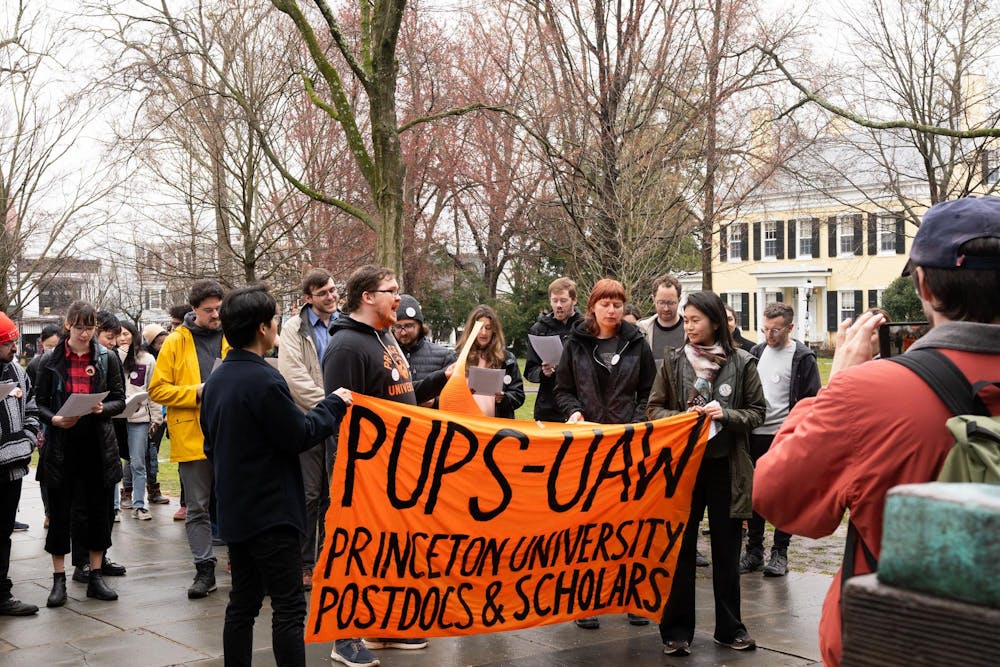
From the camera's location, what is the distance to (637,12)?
18.0 meters

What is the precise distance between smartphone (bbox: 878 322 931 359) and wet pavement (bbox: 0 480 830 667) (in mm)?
3754

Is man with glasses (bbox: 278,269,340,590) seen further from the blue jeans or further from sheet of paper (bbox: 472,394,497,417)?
the blue jeans

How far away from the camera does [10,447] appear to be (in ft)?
24.3

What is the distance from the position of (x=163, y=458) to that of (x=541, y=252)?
903 inches

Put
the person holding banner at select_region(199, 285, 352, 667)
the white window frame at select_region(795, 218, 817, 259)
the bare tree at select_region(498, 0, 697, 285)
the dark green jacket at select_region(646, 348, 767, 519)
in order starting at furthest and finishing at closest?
the white window frame at select_region(795, 218, 817, 259)
the bare tree at select_region(498, 0, 697, 285)
the dark green jacket at select_region(646, 348, 767, 519)
the person holding banner at select_region(199, 285, 352, 667)

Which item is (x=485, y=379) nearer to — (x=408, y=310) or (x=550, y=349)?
(x=408, y=310)

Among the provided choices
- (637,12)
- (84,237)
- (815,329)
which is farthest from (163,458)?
(815,329)

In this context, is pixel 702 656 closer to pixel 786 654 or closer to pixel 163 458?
pixel 786 654

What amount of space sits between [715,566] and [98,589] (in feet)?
14.5

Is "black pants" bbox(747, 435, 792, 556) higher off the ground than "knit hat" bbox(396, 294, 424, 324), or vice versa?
"knit hat" bbox(396, 294, 424, 324)

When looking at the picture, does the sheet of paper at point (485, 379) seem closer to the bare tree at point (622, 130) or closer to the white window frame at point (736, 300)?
the bare tree at point (622, 130)

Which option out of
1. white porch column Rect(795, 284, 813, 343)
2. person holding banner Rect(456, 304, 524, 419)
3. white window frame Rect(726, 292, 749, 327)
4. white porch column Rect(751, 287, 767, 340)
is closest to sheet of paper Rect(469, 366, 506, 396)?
person holding banner Rect(456, 304, 524, 419)

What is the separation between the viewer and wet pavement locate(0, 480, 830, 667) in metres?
→ 6.21

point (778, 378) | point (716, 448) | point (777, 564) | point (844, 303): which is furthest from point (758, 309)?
point (716, 448)
